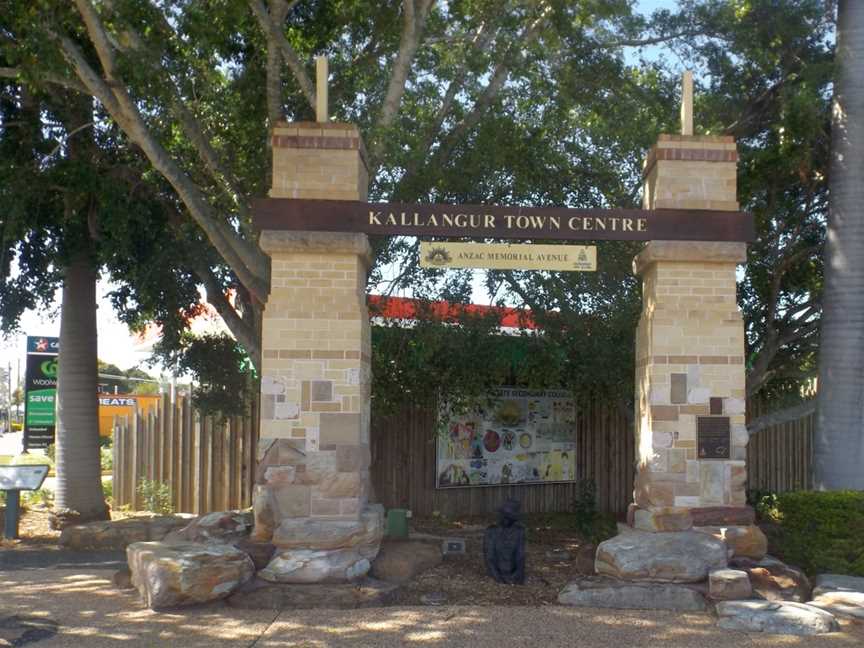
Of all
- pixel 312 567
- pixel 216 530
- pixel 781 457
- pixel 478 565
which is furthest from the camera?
pixel 781 457

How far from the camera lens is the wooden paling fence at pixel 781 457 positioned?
16172mm

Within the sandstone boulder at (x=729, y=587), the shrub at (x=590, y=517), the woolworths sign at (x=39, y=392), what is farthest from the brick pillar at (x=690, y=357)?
the woolworths sign at (x=39, y=392)

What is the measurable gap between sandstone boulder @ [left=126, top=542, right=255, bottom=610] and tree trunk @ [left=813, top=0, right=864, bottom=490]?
6.48 meters

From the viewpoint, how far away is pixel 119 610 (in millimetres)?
7512

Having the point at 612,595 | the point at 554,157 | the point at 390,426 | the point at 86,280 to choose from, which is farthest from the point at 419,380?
the point at 86,280

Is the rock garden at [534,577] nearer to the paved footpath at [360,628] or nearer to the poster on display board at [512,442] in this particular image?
the paved footpath at [360,628]

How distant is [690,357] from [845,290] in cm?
269

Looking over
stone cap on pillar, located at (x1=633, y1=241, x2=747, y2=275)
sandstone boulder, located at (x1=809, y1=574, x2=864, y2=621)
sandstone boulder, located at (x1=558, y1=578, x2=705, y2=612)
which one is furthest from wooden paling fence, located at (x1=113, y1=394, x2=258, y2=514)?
sandstone boulder, located at (x1=809, y1=574, x2=864, y2=621)

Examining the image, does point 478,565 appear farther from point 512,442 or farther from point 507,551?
point 512,442

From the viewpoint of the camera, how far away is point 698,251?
28.7ft

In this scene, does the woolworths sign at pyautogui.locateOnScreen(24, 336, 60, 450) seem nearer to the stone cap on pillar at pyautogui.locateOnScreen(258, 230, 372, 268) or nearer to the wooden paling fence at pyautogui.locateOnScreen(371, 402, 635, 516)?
the wooden paling fence at pyautogui.locateOnScreen(371, 402, 635, 516)

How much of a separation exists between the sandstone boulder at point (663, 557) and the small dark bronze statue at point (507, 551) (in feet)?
2.52

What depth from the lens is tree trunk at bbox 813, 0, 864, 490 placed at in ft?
32.8

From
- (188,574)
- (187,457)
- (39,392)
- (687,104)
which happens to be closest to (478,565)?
(188,574)
